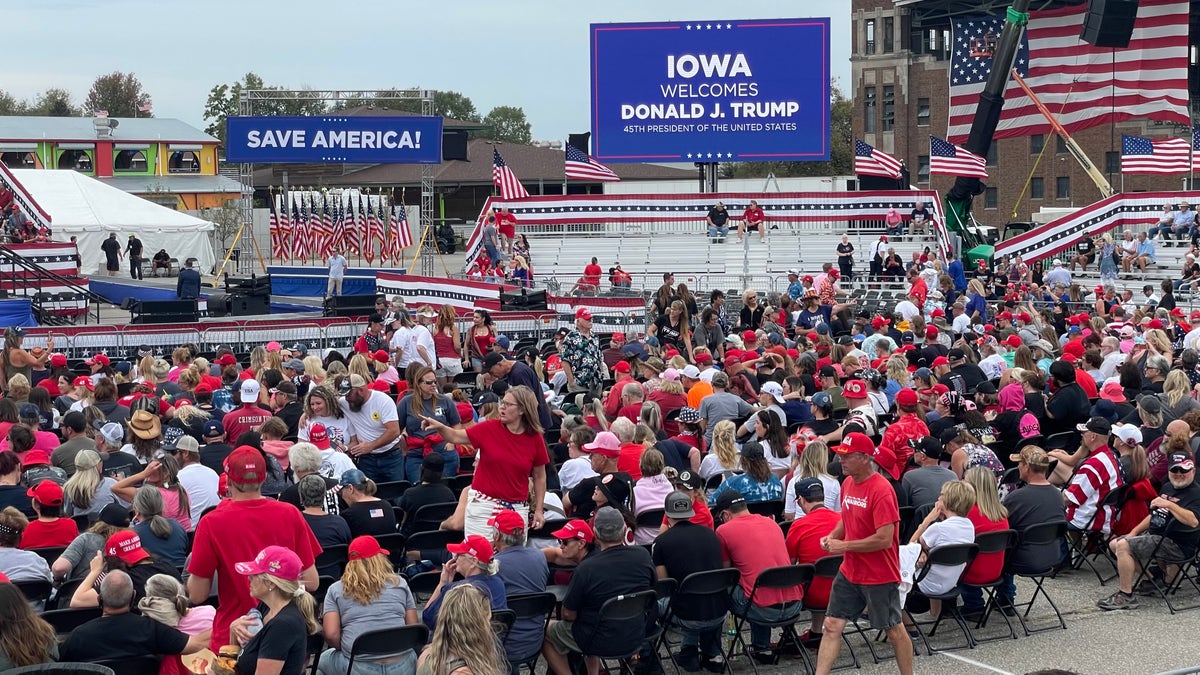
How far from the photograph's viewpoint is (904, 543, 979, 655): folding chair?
Answer: 30.0ft

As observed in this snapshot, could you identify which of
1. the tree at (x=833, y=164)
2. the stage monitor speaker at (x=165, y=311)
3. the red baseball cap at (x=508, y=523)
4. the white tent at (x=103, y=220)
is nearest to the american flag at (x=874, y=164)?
the stage monitor speaker at (x=165, y=311)

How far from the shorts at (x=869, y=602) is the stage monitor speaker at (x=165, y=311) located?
18200 mm

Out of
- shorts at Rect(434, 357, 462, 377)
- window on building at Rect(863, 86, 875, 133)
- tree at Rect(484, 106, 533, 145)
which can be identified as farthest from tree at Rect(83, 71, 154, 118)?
shorts at Rect(434, 357, 462, 377)

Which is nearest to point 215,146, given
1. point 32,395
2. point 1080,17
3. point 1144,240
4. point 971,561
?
point 1080,17

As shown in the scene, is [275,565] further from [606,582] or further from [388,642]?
[606,582]

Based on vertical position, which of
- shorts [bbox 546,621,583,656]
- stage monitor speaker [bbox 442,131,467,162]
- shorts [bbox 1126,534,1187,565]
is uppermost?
stage monitor speaker [bbox 442,131,467,162]

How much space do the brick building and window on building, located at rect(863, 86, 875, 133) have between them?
47 mm

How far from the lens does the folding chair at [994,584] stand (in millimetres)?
Answer: 9352

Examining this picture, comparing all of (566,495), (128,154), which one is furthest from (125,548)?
(128,154)

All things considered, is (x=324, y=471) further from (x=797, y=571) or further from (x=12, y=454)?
(x=797, y=571)

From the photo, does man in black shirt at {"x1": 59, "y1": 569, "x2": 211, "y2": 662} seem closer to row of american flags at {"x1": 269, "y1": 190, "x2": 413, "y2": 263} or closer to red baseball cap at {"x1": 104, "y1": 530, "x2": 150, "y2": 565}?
red baseball cap at {"x1": 104, "y1": 530, "x2": 150, "y2": 565}

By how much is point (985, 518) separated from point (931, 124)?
2244 inches

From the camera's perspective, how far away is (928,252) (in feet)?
110

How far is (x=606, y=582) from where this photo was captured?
807 cm
